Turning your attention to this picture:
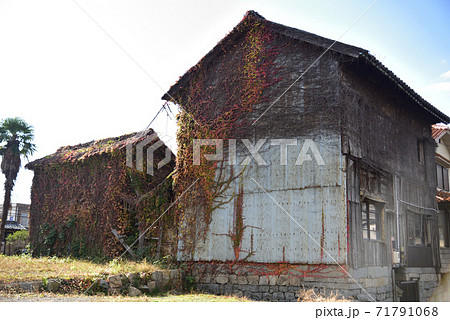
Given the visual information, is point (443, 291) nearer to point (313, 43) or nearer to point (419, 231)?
point (419, 231)

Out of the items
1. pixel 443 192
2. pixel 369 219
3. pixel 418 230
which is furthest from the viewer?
pixel 443 192

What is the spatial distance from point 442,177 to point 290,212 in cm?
1447

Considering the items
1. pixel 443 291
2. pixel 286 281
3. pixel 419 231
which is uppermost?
pixel 419 231

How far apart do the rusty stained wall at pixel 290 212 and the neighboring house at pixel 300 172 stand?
3 centimetres

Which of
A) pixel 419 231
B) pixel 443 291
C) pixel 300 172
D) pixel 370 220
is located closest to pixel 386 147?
pixel 370 220

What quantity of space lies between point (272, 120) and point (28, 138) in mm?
16177

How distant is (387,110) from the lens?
1495cm

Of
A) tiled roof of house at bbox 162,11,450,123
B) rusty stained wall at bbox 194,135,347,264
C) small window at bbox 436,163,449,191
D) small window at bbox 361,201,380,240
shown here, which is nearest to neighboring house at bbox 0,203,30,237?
tiled roof of house at bbox 162,11,450,123

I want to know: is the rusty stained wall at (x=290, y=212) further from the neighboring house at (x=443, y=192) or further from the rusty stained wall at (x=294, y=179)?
A: the neighboring house at (x=443, y=192)

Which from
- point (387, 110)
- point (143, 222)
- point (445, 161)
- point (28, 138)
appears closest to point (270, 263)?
point (143, 222)

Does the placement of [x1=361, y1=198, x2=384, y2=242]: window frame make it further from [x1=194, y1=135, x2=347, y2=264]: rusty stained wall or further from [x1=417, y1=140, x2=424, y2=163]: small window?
[x1=417, y1=140, x2=424, y2=163]: small window

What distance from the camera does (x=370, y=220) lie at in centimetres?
1343

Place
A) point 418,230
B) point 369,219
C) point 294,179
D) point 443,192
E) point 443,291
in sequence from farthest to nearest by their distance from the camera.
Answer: point 443,192, point 443,291, point 418,230, point 369,219, point 294,179

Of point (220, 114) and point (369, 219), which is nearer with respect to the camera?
point (369, 219)
